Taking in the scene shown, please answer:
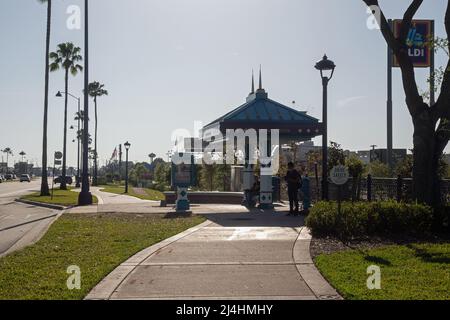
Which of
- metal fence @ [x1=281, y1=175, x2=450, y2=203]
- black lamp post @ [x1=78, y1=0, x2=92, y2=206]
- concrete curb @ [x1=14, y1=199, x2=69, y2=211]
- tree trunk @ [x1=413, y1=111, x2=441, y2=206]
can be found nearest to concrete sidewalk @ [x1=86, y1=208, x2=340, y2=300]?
tree trunk @ [x1=413, y1=111, x2=441, y2=206]

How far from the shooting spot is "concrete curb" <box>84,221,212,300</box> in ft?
23.4

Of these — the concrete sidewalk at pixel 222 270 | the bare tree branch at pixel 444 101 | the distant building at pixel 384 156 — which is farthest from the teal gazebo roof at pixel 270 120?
the concrete sidewalk at pixel 222 270

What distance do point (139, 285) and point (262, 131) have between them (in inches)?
792

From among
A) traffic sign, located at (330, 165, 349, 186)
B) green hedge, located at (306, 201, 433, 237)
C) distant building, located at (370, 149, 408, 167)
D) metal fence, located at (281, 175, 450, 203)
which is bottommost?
green hedge, located at (306, 201, 433, 237)

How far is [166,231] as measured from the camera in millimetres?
13945

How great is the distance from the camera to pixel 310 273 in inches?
333

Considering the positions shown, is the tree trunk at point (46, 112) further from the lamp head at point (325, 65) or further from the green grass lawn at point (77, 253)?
the lamp head at point (325, 65)

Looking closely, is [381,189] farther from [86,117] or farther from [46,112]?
[46,112]

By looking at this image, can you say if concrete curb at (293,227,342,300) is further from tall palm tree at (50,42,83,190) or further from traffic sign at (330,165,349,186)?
tall palm tree at (50,42,83,190)

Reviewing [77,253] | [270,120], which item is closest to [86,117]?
[270,120]

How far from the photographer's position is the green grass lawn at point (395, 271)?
23.0ft

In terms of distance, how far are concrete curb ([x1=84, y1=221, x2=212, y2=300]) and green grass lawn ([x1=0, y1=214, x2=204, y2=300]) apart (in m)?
0.11

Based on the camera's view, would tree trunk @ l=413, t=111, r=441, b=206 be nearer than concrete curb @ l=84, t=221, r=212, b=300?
No

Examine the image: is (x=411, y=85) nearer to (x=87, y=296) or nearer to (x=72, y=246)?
(x=72, y=246)
